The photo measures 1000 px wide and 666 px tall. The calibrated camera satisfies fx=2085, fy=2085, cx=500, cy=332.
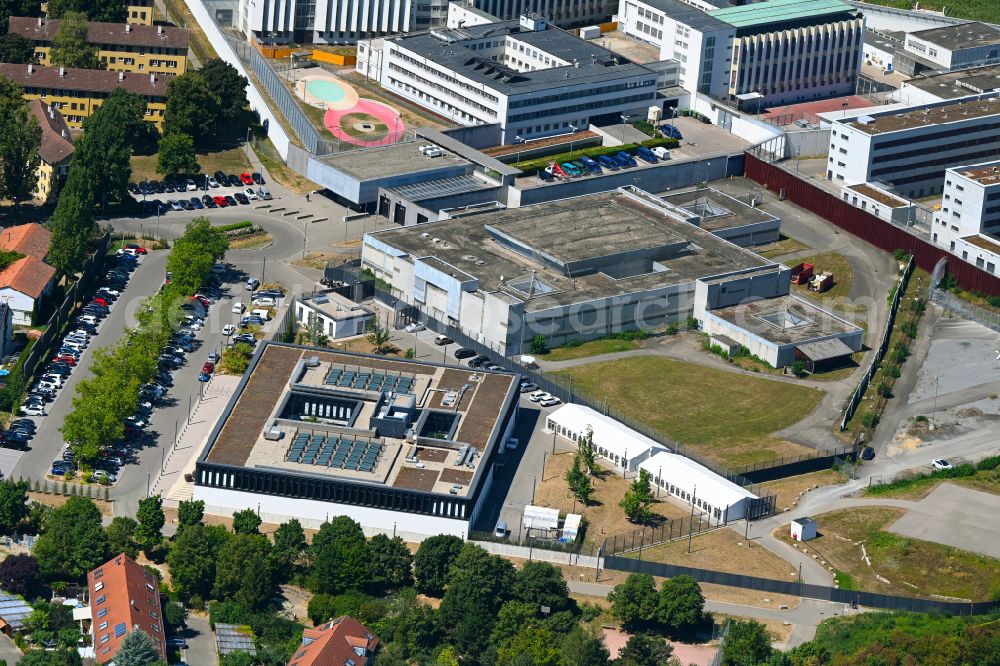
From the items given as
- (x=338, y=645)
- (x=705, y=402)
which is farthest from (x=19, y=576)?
(x=705, y=402)

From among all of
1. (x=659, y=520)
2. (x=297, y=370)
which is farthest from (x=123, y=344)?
(x=659, y=520)

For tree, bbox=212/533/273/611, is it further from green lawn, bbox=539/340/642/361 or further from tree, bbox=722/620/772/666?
green lawn, bbox=539/340/642/361

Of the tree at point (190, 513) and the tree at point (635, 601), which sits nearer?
the tree at point (635, 601)

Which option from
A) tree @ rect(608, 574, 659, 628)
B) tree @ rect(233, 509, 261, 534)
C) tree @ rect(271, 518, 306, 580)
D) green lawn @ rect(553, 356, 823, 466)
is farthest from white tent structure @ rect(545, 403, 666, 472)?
tree @ rect(233, 509, 261, 534)

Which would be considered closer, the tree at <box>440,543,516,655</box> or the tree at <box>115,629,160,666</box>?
the tree at <box>115,629,160,666</box>

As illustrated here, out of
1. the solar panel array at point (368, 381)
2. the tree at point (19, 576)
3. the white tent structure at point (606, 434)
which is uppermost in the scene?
the solar panel array at point (368, 381)

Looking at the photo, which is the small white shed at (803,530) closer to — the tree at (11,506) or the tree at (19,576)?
the tree at (19,576)

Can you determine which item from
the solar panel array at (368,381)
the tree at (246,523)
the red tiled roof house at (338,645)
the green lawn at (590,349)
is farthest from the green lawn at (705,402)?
the red tiled roof house at (338,645)
